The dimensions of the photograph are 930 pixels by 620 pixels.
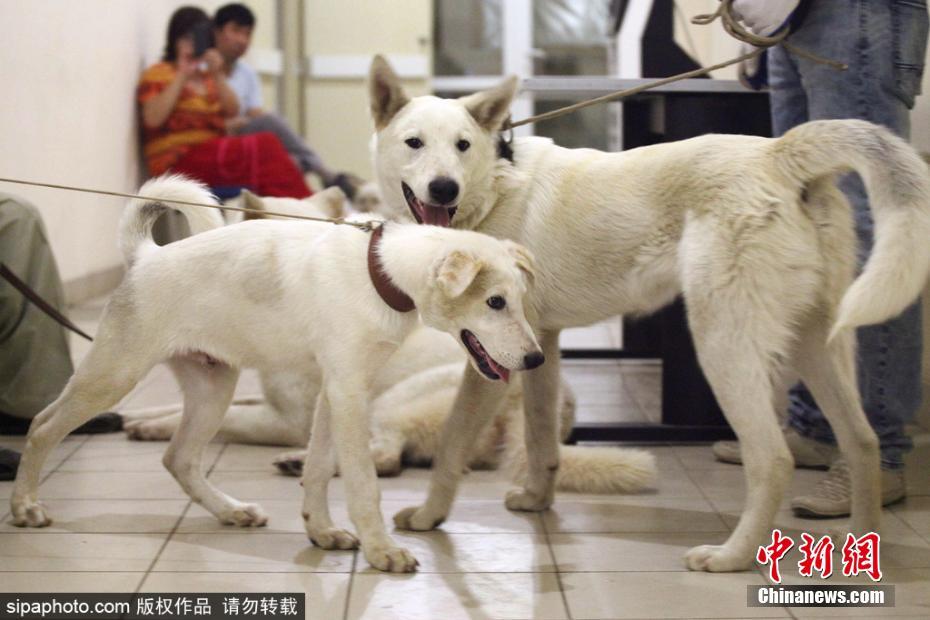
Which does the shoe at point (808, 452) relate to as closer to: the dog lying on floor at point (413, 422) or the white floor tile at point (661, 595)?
the dog lying on floor at point (413, 422)

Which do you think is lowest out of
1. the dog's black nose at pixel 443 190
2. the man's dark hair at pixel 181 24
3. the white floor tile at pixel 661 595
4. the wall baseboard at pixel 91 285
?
the wall baseboard at pixel 91 285

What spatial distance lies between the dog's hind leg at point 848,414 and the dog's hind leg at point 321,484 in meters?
1.10

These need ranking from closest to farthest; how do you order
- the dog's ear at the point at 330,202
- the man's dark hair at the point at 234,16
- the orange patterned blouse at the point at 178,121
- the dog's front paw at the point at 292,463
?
the dog's front paw at the point at 292,463, the dog's ear at the point at 330,202, the orange patterned blouse at the point at 178,121, the man's dark hair at the point at 234,16

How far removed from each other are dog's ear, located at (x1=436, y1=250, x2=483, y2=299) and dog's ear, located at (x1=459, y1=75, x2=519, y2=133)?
603 millimetres

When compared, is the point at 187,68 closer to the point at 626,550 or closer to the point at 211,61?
the point at 211,61

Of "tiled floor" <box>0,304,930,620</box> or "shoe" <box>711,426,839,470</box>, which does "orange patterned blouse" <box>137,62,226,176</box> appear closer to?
"tiled floor" <box>0,304,930,620</box>

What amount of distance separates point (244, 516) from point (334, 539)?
12.2 inches

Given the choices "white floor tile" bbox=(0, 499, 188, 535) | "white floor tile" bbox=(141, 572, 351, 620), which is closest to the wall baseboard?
"white floor tile" bbox=(0, 499, 188, 535)

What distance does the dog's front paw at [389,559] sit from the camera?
2424 millimetres

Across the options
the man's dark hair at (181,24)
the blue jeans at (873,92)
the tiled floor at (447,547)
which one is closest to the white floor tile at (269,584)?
the tiled floor at (447,547)

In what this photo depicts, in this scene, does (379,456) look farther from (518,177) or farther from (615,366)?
(615,366)

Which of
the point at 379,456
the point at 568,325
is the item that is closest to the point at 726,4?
the point at 568,325

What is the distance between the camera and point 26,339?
3.75 meters

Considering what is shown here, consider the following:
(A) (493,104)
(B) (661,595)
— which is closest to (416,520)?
(B) (661,595)
